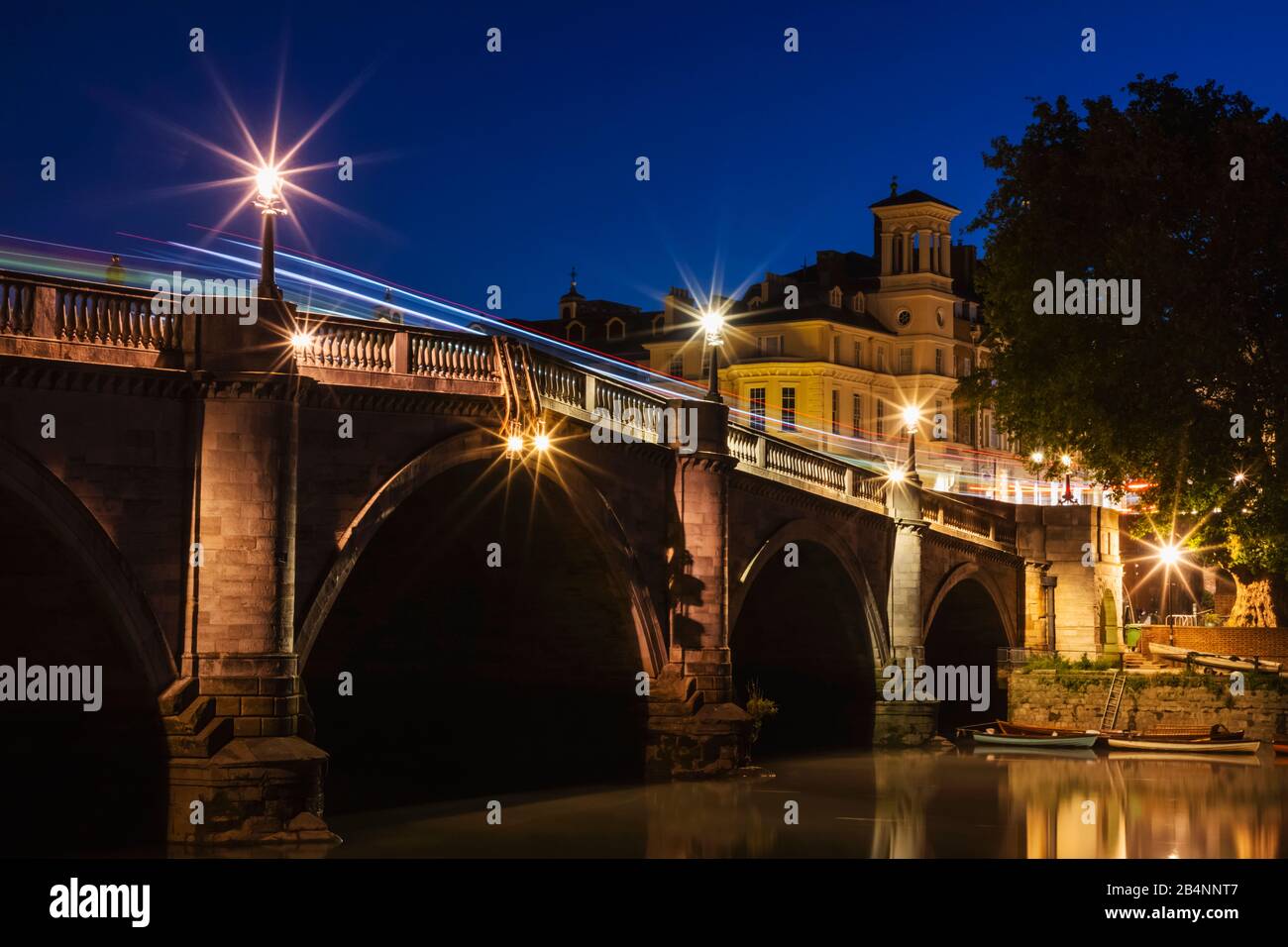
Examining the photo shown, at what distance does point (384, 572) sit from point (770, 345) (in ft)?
209

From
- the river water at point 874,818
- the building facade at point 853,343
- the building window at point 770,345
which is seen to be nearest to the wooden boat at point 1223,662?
the river water at point 874,818

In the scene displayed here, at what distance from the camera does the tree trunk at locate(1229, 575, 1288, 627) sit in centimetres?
5509

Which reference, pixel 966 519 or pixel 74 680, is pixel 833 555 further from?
pixel 74 680

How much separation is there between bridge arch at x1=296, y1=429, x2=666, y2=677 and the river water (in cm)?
298

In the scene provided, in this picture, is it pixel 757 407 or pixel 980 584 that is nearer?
pixel 980 584

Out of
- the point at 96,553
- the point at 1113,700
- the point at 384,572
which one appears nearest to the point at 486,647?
the point at 384,572

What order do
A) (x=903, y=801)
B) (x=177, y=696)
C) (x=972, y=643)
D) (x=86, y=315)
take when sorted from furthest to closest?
(x=972, y=643), (x=903, y=801), (x=177, y=696), (x=86, y=315)

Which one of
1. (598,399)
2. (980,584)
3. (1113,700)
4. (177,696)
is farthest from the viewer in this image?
(980,584)

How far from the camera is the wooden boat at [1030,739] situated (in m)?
45.8

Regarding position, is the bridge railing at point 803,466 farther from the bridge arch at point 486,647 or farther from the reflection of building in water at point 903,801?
the reflection of building in water at point 903,801

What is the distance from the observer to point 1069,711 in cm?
5031

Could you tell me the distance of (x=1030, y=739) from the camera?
46.2 meters

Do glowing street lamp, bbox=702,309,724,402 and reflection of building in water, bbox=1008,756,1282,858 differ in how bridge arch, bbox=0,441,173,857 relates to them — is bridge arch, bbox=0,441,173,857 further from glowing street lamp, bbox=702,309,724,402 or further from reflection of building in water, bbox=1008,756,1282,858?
glowing street lamp, bbox=702,309,724,402
